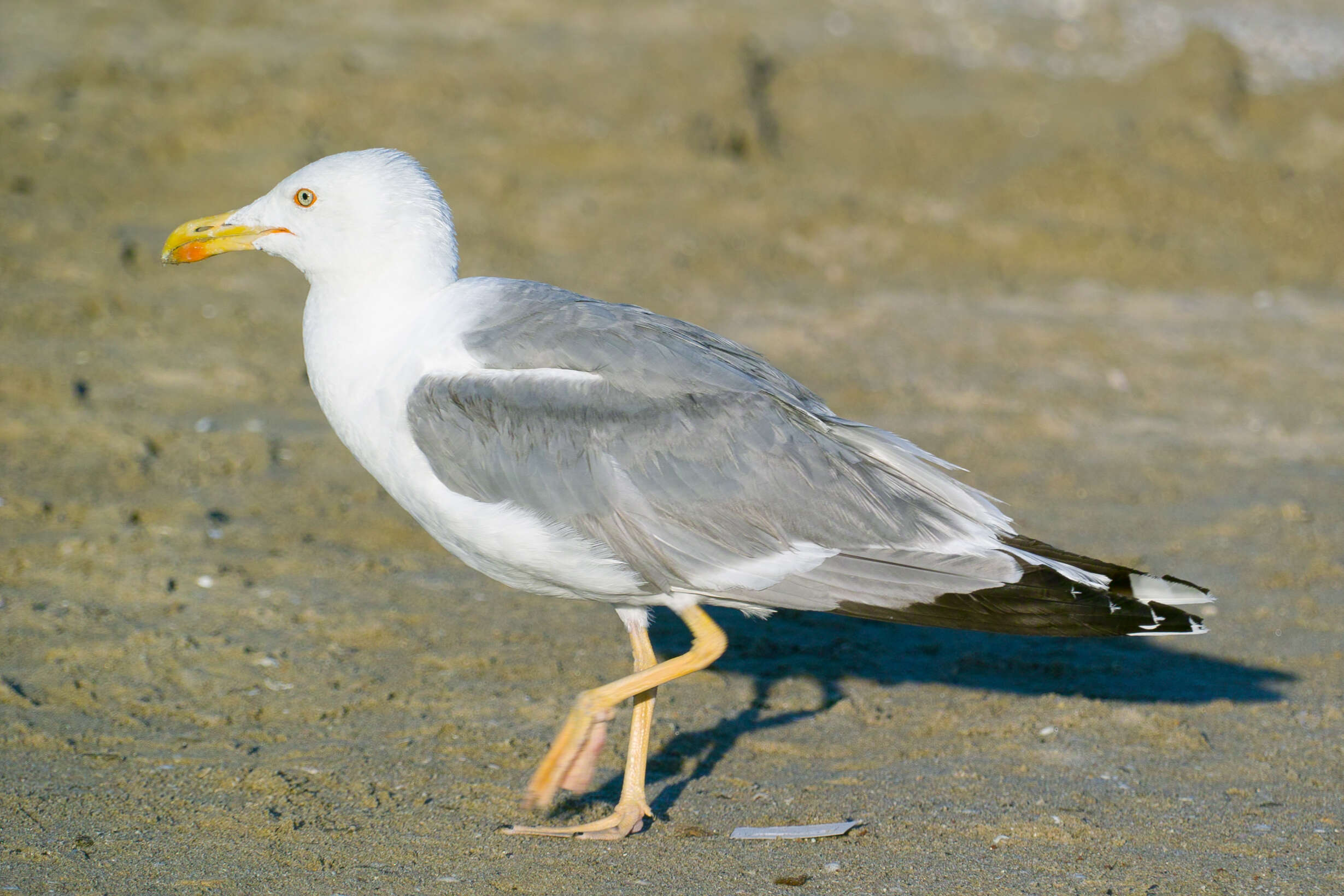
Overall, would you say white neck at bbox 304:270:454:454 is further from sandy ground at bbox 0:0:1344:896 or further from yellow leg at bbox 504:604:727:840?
sandy ground at bbox 0:0:1344:896

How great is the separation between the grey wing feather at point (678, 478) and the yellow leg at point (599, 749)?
23cm

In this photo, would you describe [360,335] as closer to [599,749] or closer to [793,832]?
[599,749]

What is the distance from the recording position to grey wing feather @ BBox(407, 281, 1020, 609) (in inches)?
155

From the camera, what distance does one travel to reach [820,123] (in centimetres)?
1160

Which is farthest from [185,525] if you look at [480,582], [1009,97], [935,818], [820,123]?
[1009,97]

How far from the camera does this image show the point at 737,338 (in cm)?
862

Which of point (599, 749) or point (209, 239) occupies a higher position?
point (209, 239)

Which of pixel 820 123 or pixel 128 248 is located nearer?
pixel 128 248

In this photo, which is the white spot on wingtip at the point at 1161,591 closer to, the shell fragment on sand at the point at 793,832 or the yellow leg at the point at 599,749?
the shell fragment on sand at the point at 793,832

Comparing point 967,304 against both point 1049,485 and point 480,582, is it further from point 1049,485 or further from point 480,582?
point 480,582

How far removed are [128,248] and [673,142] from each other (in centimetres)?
405

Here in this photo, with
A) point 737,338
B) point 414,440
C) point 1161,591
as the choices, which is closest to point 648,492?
point 414,440

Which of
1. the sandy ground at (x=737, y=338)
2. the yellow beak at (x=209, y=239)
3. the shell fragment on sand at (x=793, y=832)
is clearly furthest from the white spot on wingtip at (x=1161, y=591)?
the yellow beak at (x=209, y=239)

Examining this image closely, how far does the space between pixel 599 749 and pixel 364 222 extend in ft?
5.62
